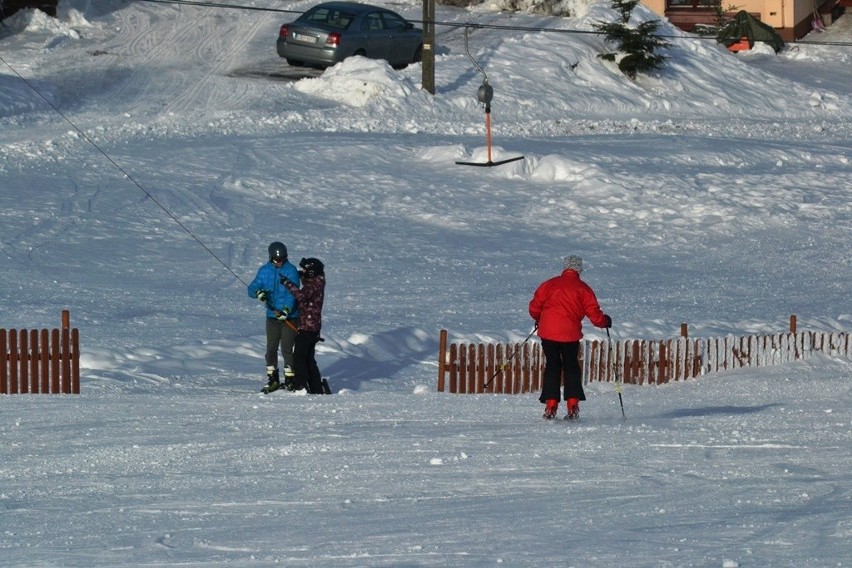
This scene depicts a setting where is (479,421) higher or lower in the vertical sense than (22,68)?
lower

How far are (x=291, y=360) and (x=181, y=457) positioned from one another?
437 centimetres

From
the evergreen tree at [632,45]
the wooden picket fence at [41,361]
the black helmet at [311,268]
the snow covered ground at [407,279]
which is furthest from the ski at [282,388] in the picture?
the evergreen tree at [632,45]

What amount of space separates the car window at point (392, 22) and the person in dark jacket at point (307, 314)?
65.5ft

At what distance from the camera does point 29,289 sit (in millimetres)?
18266

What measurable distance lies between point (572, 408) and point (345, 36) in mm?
21363

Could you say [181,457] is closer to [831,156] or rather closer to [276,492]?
[276,492]

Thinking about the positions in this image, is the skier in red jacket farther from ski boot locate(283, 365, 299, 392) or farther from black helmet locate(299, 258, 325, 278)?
ski boot locate(283, 365, 299, 392)

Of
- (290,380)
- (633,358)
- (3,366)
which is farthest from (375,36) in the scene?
(3,366)

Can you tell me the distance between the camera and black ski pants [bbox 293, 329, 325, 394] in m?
14.4

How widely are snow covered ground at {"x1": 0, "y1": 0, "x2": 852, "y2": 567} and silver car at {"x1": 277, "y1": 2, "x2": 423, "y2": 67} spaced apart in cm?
102

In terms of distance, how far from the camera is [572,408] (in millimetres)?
12266

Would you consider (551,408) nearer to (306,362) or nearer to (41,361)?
(306,362)

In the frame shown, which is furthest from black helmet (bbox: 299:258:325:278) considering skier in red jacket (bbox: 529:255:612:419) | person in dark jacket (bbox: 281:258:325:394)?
skier in red jacket (bbox: 529:255:612:419)

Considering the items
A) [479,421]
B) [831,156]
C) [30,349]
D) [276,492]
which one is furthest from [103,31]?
[276,492]
